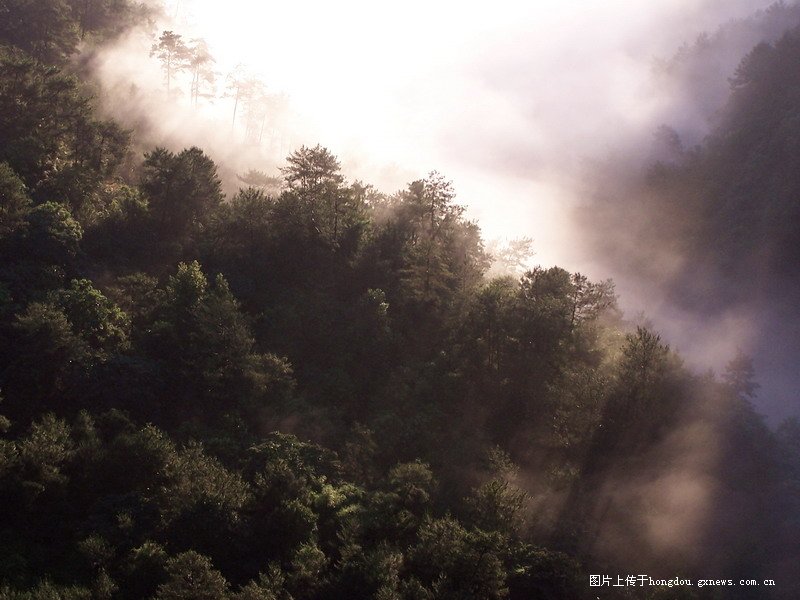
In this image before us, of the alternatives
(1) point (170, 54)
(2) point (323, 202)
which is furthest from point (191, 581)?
(1) point (170, 54)

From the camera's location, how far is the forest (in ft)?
102

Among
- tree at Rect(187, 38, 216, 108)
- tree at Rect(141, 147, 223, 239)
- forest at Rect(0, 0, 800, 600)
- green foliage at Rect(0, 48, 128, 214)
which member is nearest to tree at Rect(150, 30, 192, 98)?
tree at Rect(187, 38, 216, 108)

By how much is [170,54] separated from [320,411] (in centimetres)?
8456

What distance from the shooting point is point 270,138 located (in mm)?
118438

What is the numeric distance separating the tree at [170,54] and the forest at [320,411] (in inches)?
1326

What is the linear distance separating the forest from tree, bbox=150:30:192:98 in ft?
110

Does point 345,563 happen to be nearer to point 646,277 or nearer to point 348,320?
point 348,320

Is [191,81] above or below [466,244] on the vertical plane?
above

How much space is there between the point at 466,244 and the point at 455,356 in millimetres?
16408

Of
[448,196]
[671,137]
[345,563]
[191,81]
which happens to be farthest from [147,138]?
[671,137]

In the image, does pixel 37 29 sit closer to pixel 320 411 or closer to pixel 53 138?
pixel 53 138

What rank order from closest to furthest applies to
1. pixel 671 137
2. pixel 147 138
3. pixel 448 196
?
pixel 448 196 → pixel 147 138 → pixel 671 137

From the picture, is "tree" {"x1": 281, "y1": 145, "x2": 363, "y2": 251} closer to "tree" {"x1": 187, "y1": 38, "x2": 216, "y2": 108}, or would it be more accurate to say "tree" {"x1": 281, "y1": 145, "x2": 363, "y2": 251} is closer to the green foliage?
the green foliage

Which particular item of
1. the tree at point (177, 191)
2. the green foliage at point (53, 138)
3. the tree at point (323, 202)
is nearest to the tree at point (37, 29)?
the green foliage at point (53, 138)
